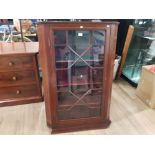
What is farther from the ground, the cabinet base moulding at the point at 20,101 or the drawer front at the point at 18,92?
the drawer front at the point at 18,92

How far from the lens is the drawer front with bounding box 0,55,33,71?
194 cm

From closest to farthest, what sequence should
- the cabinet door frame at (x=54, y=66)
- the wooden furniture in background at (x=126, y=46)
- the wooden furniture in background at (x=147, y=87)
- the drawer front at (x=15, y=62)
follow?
the cabinet door frame at (x=54, y=66), the drawer front at (x=15, y=62), the wooden furniture in background at (x=147, y=87), the wooden furniture in background at (x=126, y=46)

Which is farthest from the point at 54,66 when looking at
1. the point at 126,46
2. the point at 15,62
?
the point at 126,46

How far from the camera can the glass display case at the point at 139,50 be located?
2.52m

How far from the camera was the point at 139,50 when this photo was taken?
9.02ft

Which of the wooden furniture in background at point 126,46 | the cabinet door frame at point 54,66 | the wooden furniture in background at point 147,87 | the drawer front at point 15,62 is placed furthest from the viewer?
the wooden furniture in background at point 126,46

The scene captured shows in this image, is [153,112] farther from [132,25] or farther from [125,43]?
[132,25]

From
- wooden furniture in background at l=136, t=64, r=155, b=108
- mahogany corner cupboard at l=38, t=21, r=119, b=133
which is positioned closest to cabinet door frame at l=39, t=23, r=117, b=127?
mahogany corner cupboard at l=38, t=21, r=119, b=133

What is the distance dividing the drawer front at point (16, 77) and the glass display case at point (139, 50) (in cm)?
161

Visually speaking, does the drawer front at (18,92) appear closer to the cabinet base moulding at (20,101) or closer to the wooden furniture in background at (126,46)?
the cabinet base moulding at (20,101)

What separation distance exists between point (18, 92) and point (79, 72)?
0.96m

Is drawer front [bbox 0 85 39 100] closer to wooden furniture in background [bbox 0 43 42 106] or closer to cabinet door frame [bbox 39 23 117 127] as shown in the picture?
wooden furniture in background [bbox 0 43 42 106]

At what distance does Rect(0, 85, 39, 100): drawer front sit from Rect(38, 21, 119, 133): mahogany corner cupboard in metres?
0.61

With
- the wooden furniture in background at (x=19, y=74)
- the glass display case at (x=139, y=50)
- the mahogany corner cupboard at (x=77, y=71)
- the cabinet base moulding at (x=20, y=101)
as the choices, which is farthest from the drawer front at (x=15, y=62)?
the glass display case at (x=139, y=50)
